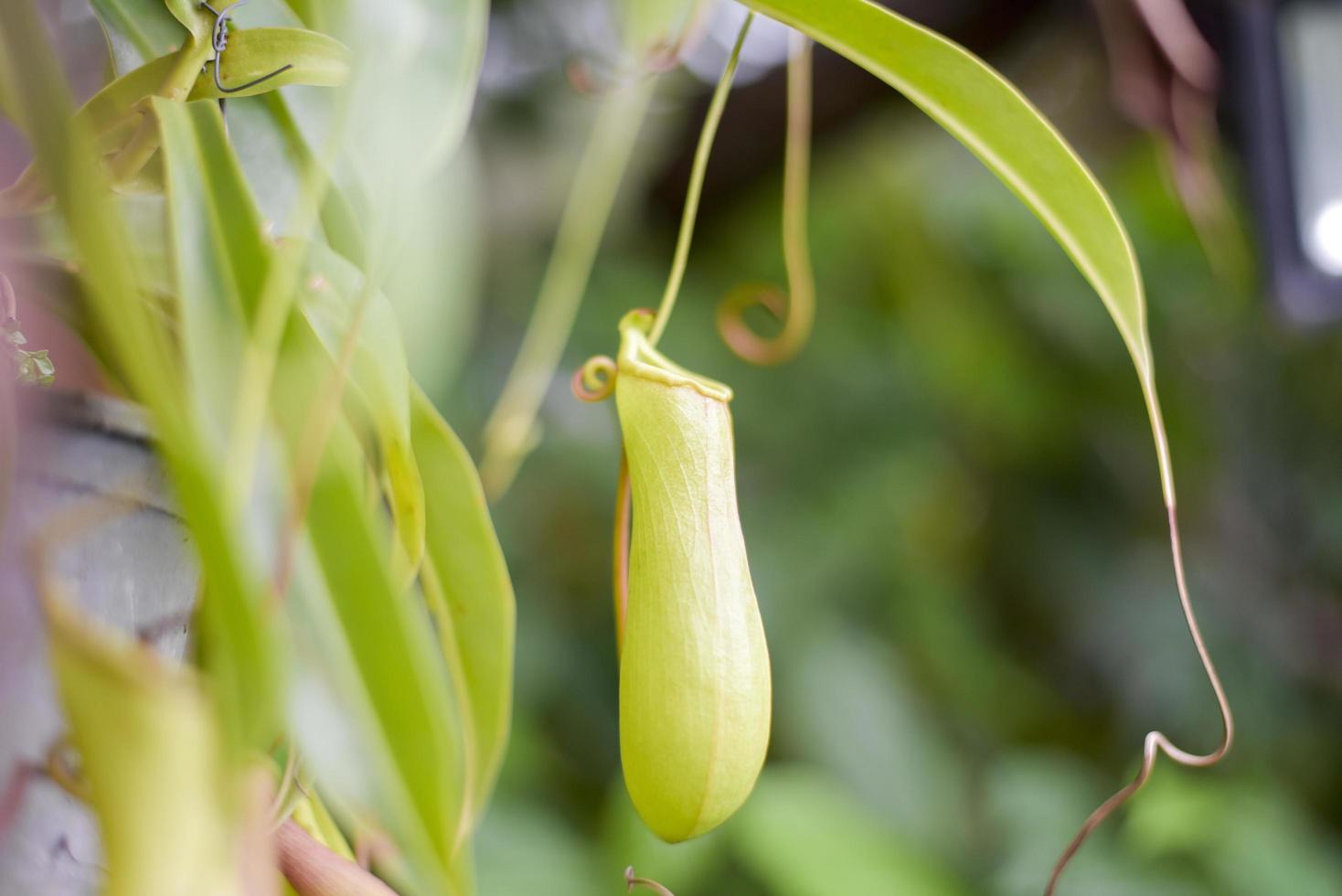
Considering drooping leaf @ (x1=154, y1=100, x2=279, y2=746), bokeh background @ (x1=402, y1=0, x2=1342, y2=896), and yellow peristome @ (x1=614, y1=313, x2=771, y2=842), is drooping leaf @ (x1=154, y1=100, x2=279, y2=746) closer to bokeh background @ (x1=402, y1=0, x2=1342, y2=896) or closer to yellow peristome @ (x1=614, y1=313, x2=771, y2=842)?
yellow peristome @ (x1=614, y1=313, x2=771, y2=842)

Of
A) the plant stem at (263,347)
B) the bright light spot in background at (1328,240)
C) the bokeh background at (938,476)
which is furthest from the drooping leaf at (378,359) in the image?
the bright light spot in background at (1328,240)

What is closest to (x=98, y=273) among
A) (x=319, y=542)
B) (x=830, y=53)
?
(x=319, y=542)

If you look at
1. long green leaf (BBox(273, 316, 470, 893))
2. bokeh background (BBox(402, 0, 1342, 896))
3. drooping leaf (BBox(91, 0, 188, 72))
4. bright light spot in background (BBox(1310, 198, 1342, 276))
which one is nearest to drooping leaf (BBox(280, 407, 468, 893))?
long green leaf (BBox(273, 316, 470, 893))

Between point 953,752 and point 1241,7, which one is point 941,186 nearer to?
point 1241,7

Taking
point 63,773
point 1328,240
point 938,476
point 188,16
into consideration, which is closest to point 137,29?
point 188,16

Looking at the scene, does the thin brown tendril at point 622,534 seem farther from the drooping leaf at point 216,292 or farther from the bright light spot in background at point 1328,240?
the bright light spot in background at point 1328,240

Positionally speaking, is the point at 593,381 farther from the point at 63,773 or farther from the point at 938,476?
the point at 938,476
